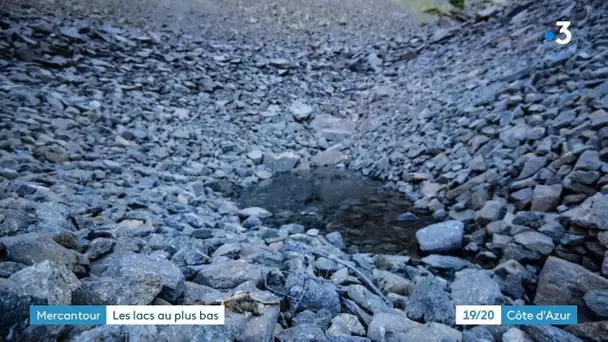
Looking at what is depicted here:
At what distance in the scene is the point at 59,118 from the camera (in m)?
4.59

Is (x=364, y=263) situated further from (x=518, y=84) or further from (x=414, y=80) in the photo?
(x=414, y=80)

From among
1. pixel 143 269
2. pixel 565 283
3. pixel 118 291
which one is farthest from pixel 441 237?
pixel 118 291

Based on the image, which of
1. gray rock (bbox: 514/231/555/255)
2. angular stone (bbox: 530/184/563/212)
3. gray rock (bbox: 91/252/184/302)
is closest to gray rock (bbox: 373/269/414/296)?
gray rock (bbox: 514/231/555/255)

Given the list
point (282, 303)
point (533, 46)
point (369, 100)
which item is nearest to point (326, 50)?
point (369, 100)

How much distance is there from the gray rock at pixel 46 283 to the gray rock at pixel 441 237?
2.81 meters

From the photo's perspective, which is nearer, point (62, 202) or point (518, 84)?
point (62, 202)

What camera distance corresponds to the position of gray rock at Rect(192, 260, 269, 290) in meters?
1.60

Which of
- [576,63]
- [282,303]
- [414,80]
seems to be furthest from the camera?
[414,80]

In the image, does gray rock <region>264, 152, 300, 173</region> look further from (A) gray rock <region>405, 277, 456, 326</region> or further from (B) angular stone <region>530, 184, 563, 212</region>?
(A) gray rock <region>405, 277, 456, 326</region>

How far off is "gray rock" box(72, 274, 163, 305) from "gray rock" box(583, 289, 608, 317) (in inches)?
95.9

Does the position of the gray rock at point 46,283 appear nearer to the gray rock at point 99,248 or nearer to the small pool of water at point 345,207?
the gray rock at point 99,248

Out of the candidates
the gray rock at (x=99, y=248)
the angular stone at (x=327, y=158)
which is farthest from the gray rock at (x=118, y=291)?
the angular stone at (x=327, y=158)

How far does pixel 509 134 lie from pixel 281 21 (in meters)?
9.40

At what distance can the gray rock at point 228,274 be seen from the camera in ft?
5.25
